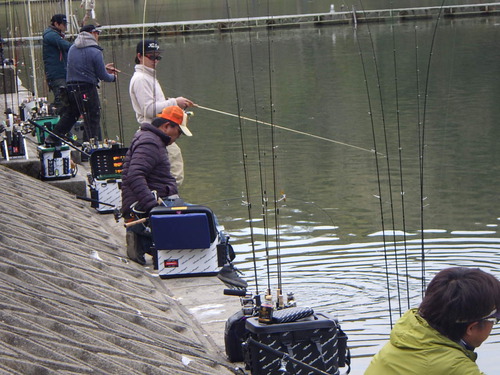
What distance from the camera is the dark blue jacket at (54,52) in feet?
37.5

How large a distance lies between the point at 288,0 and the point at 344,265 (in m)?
46.2

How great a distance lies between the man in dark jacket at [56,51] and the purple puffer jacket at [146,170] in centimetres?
458

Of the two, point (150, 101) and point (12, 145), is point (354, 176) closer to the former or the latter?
point (12, 145)

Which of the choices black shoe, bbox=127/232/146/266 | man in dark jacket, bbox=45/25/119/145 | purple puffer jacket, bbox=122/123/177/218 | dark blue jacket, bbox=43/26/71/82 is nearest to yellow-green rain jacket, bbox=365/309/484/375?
purple puffer jacket, bbox=122/123/177/218

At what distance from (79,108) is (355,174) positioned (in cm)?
339

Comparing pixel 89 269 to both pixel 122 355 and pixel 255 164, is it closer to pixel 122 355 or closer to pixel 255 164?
pixel 122 355

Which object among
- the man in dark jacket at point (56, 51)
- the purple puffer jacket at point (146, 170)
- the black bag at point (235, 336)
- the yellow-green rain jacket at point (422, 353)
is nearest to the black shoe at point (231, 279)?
the black bag at point (235, 336)

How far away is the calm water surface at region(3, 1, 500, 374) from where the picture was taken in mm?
7488

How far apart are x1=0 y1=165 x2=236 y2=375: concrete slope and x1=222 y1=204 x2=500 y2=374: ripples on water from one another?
1.14 meters

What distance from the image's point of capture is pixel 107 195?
8945 millimetres

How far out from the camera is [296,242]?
9.10 metres

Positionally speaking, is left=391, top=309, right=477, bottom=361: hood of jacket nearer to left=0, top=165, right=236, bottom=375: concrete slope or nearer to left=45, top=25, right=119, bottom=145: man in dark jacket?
left=0, top=165, right=236, bottom=375: concrete slope

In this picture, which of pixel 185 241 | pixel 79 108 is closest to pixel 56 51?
pixel 79 108

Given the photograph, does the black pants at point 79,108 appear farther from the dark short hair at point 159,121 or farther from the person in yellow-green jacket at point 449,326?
the person in yellow-green jacket at point 449,326
